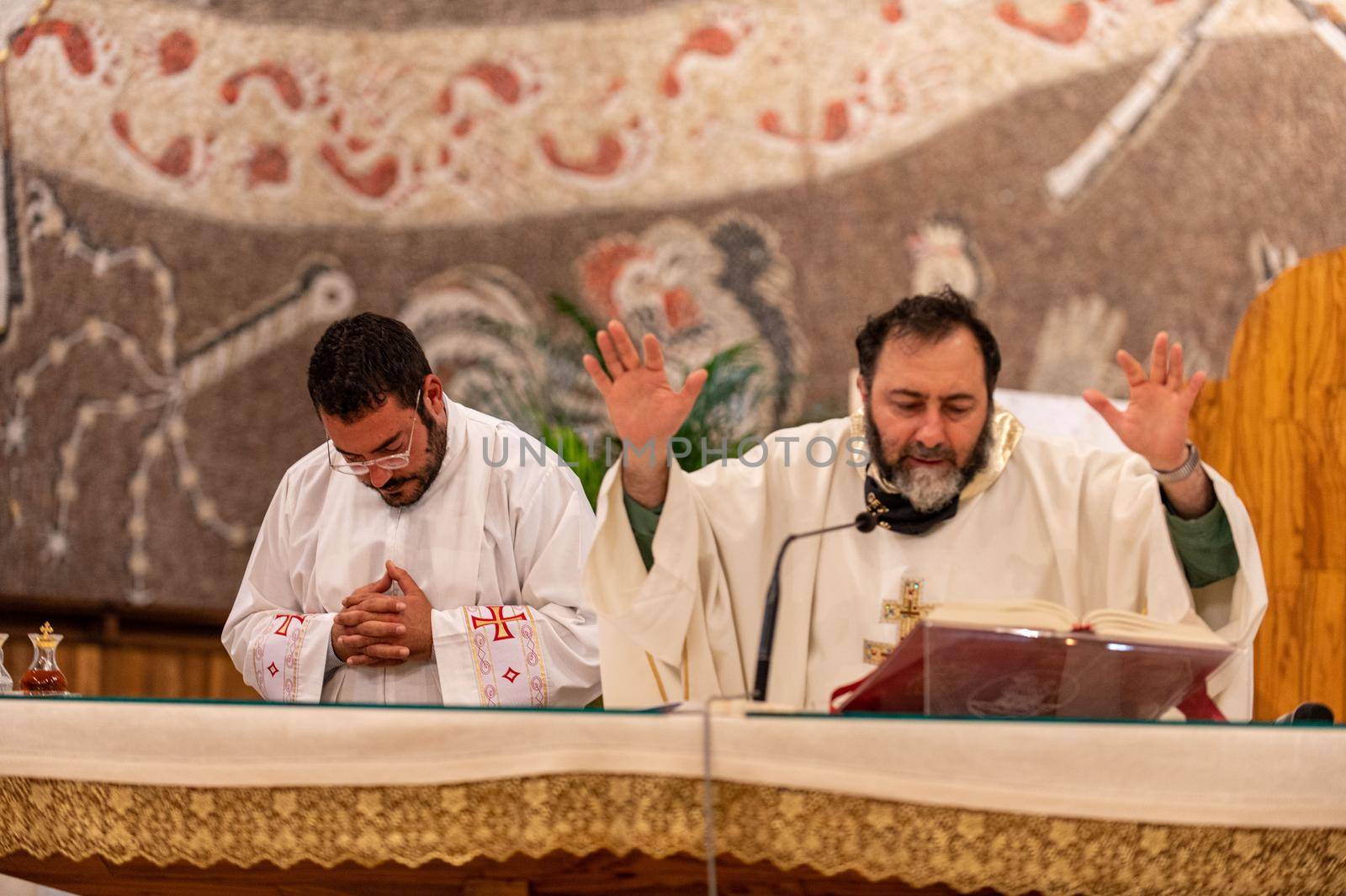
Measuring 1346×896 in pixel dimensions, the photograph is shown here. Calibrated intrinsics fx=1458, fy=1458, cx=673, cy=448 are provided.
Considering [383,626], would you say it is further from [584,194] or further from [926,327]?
[584,194]

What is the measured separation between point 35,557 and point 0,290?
1.13m

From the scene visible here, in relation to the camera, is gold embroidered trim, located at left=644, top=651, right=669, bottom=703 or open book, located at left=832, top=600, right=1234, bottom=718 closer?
open book, located at left=832, top=600, right=1234, bottom=718

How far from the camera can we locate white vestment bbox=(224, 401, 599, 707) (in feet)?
11.5

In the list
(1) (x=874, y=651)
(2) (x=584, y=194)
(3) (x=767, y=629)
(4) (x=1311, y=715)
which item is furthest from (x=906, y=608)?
(2) (x=584, y=194)

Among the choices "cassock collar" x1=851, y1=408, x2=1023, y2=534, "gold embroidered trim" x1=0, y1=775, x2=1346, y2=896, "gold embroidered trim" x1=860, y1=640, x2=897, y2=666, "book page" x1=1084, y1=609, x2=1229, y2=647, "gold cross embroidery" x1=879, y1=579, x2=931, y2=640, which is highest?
"cassock collar" x1=851, y1=408, x2=1023, y2=534

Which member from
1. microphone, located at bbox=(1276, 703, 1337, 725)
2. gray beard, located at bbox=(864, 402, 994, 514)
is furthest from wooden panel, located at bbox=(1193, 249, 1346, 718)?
microphone, located at bbox=(1276, 703, 1337, 725)

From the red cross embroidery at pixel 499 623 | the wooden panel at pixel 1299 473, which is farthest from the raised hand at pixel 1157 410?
the wooden panel at pixel 1299 473

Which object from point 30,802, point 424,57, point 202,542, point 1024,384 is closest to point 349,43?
point 424,57

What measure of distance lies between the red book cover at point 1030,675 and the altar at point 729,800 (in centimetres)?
12

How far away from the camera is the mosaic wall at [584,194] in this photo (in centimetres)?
611

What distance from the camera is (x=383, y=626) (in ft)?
11.3

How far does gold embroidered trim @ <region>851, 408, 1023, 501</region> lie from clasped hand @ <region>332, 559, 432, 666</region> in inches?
44.0

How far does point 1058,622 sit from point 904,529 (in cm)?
112

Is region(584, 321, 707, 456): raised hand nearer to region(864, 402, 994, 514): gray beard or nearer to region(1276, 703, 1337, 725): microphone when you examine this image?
region(864, 402, 994, 514): gray beard
